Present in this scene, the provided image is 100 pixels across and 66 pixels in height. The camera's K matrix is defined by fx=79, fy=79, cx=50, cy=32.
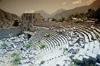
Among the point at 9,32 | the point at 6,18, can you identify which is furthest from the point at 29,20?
the point at 6,18

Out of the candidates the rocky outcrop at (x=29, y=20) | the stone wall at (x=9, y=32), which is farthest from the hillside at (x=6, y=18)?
the rocky outcrop at (x=29, y=20)

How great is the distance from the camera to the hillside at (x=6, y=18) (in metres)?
18.4

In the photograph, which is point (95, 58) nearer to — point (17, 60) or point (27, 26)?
point (17, 60)

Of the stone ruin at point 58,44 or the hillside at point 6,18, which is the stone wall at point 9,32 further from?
the hillside at point 6,18

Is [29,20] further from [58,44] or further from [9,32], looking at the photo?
[58,44]

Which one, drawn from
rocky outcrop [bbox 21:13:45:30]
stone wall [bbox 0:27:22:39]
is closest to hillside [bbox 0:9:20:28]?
stone wall [bbox 0:27:22:39]

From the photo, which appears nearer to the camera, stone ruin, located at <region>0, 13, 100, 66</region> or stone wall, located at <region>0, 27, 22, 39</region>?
stone ruin, located at <region>0, 13, 100, 66</region>

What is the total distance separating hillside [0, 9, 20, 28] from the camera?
18.4 m

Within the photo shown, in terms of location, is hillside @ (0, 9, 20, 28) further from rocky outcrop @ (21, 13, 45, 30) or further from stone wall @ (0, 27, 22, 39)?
rocky outcrop @ (21, 13, 45, 30)

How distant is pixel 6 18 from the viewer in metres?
20.0

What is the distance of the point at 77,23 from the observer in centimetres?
1245

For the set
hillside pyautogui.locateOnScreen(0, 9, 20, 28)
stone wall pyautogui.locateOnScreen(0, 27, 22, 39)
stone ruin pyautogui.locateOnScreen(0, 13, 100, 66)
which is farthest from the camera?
hillside pyautogui.locateOnScreen(0, 9, 20, 28)

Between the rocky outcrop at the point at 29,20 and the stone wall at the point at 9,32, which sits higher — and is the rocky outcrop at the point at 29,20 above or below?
above

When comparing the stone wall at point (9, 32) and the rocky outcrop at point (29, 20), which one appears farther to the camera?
the rocky outcrop at point (29, 20)
